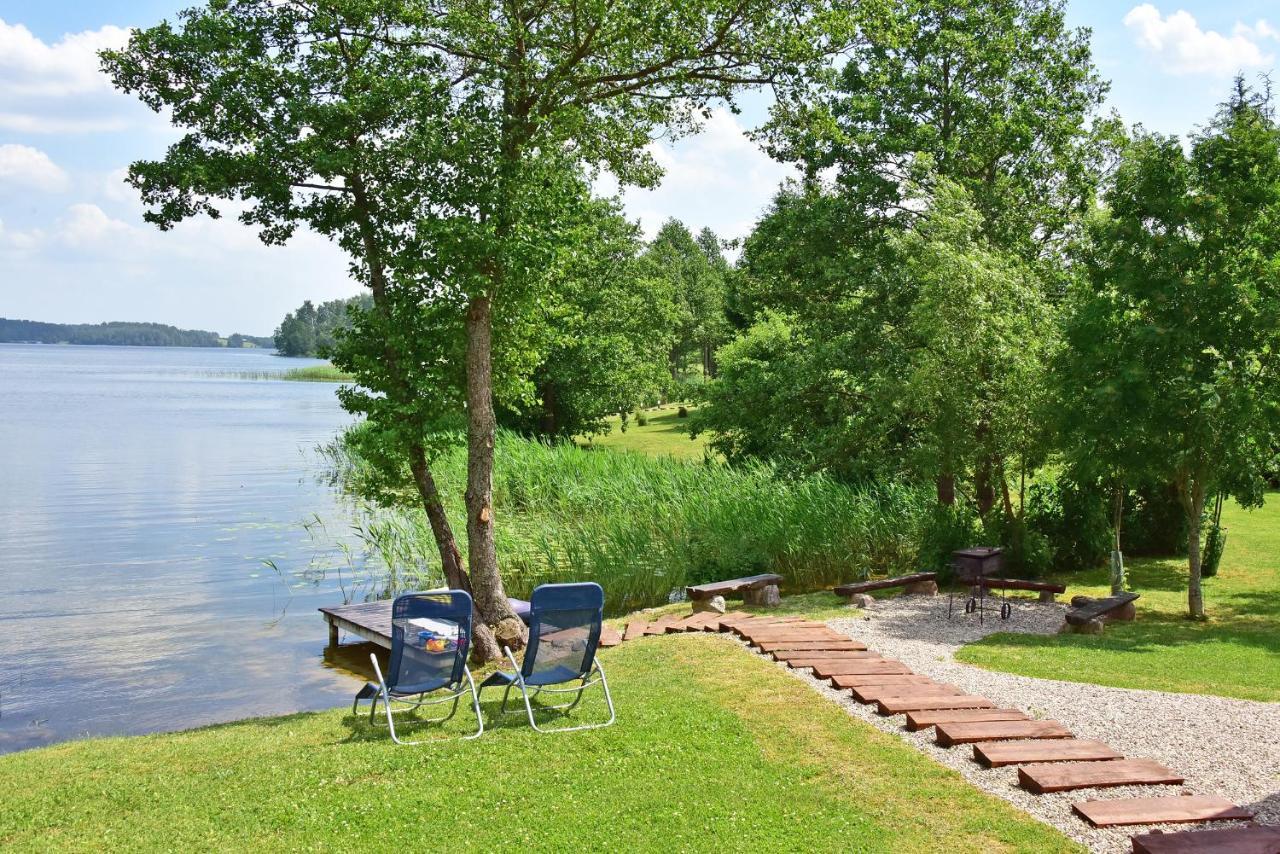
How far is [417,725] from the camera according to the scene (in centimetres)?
866

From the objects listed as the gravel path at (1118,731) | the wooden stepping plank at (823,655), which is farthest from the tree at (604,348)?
the gravel path at (1118,731)

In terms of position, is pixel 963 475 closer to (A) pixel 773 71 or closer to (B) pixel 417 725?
(A) pixel 773 71

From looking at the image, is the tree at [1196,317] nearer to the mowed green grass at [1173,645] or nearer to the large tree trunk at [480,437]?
the mowed green grass at [1173,645]

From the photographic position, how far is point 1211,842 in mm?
5516

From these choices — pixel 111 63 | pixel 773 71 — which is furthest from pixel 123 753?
pixel 773 71

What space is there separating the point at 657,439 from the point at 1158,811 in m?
37.0

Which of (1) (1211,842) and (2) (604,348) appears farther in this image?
(2) (604,348)

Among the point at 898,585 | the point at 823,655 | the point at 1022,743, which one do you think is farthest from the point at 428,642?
the point at 898,585

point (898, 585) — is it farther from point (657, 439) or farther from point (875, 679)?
point (657, 439)

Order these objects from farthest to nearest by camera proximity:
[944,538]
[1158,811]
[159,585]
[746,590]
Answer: [159,585] → [944,538] → [746,590] → [1158,811]

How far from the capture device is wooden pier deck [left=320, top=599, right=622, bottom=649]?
13.5 metres

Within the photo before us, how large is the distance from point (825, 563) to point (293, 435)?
123 feet

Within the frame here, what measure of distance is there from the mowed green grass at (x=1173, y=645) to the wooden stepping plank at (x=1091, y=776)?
3.05 m

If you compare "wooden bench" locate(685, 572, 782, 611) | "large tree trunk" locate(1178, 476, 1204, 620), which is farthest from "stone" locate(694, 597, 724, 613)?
"large tree trunk" locate(1178, 476, 1204, 620)
